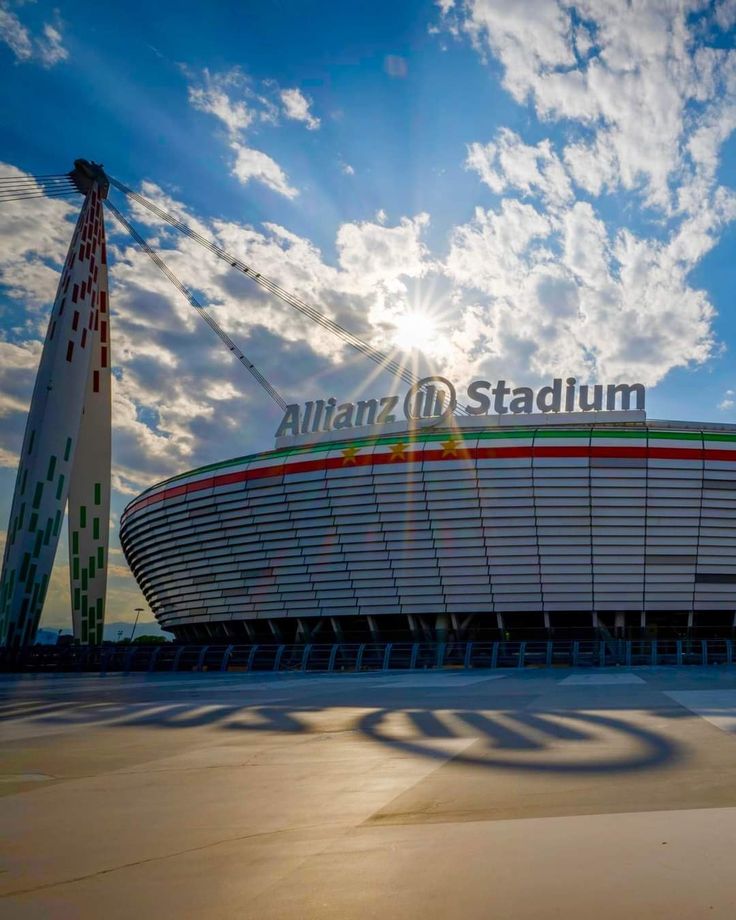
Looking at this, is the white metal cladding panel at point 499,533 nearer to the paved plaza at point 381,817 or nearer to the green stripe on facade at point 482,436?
the green stripe on facade at point 482,436

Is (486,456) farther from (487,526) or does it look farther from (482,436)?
(487,526)

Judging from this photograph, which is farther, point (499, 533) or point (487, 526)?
point (487, 526)

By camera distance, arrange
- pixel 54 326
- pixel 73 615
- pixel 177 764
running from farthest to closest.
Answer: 1. pixel 73 615
2. pixel 54 326
3. pixel 177 764

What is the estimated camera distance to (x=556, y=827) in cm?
471

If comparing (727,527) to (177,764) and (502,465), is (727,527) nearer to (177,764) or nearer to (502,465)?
(502,465)

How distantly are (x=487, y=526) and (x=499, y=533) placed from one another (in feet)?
2.73

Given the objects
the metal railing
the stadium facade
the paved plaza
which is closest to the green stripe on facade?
the stadium facade

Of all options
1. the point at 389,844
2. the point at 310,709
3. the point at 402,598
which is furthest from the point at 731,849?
the point at 402,598

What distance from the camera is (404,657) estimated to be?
3816 cm

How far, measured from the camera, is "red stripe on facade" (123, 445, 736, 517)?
1754 inches

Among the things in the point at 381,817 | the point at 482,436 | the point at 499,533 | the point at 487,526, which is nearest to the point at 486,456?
the point at 482,436

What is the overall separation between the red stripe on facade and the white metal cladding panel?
0.30 meters

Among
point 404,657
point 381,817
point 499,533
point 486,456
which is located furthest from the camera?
point 499,533

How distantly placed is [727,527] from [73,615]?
42.5 metres
